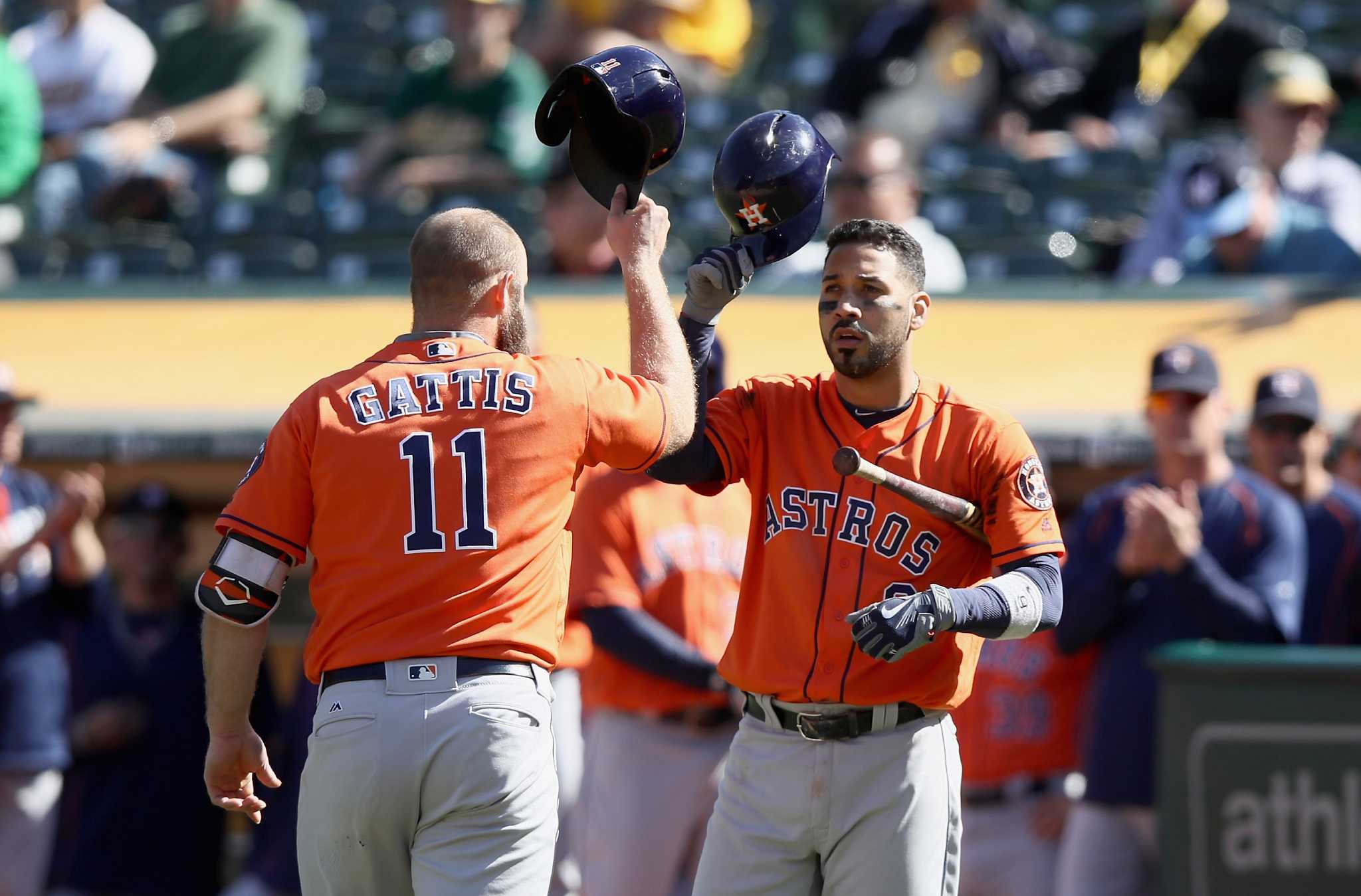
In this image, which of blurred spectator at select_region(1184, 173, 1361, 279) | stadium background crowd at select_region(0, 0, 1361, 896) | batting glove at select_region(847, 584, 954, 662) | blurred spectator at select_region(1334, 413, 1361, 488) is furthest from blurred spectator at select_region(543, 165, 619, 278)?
batting glove at select_region(847, 584, 954, 662)

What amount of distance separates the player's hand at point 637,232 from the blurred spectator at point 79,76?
19.3ft

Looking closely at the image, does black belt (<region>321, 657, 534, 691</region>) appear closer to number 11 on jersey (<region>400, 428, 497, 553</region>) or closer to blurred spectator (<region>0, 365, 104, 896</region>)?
number 11 on jersey (<region>400, 428, 497, 553</region>)

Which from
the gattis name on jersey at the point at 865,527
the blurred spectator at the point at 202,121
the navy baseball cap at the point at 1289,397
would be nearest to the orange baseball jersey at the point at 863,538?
the gattis name on jersey at the point at 865,527

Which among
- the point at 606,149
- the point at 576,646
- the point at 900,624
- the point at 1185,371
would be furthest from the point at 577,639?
the point at 900,624

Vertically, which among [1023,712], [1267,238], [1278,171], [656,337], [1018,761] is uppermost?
[1278,171]

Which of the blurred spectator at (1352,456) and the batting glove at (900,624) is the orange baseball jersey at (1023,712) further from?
the batting glove at (900,624)

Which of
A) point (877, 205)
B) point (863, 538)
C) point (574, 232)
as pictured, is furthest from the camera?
point (574, 232)

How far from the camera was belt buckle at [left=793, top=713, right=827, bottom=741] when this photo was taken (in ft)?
10.8

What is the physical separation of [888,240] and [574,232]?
119 inches

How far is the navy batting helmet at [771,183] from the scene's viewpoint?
3.40m

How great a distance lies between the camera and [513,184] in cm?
780

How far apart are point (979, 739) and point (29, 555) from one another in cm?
290

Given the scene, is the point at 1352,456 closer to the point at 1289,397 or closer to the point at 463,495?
the point at 1289,397

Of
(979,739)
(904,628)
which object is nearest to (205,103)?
(979,739)
